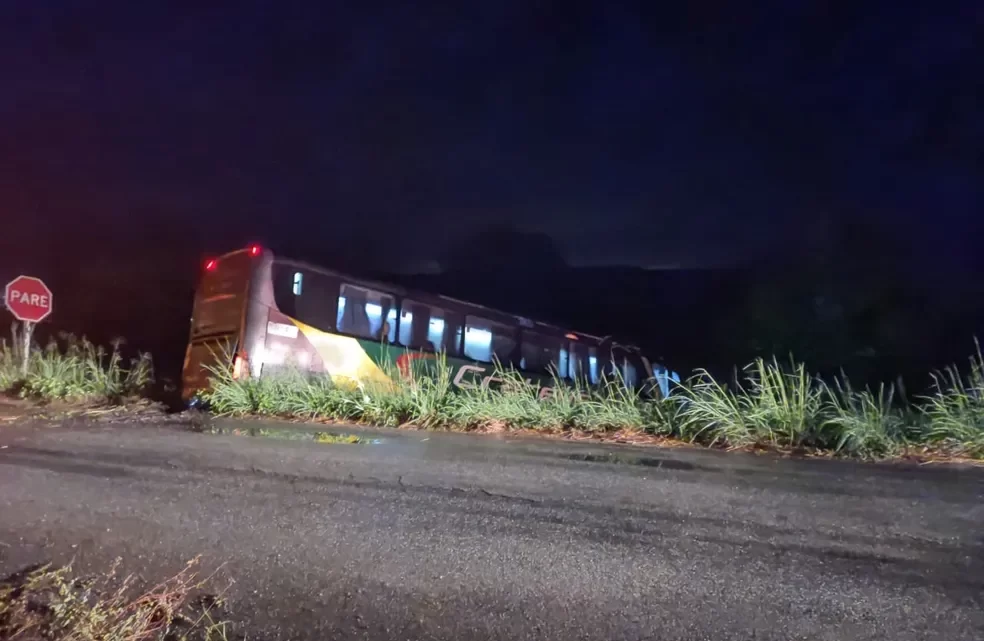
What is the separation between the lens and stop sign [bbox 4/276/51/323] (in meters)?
12.8

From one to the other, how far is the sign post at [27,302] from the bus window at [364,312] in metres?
5.75

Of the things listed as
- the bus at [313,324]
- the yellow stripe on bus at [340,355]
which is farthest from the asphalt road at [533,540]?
the yellow stripe on bus at [340,355]

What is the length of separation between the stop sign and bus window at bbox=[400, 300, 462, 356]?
7051 mm

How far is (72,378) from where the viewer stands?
1215 cm

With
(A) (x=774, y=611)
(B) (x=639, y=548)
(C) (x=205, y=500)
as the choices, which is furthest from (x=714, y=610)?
(C) (x=205, y=500)

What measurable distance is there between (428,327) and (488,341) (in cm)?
215

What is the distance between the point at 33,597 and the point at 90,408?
849 cm

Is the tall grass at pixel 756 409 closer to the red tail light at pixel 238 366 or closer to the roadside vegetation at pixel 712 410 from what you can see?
the roadside vegetation at pixel 712 410

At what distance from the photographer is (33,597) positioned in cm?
238

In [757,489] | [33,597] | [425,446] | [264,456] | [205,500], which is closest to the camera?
[33,597]

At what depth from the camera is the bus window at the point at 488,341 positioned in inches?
656

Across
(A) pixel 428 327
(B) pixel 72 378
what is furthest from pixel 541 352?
(B) pixel 72 378

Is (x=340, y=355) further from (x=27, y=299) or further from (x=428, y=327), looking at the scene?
(x=27, y=299)

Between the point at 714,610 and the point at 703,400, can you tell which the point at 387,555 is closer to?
the point at 714,610
